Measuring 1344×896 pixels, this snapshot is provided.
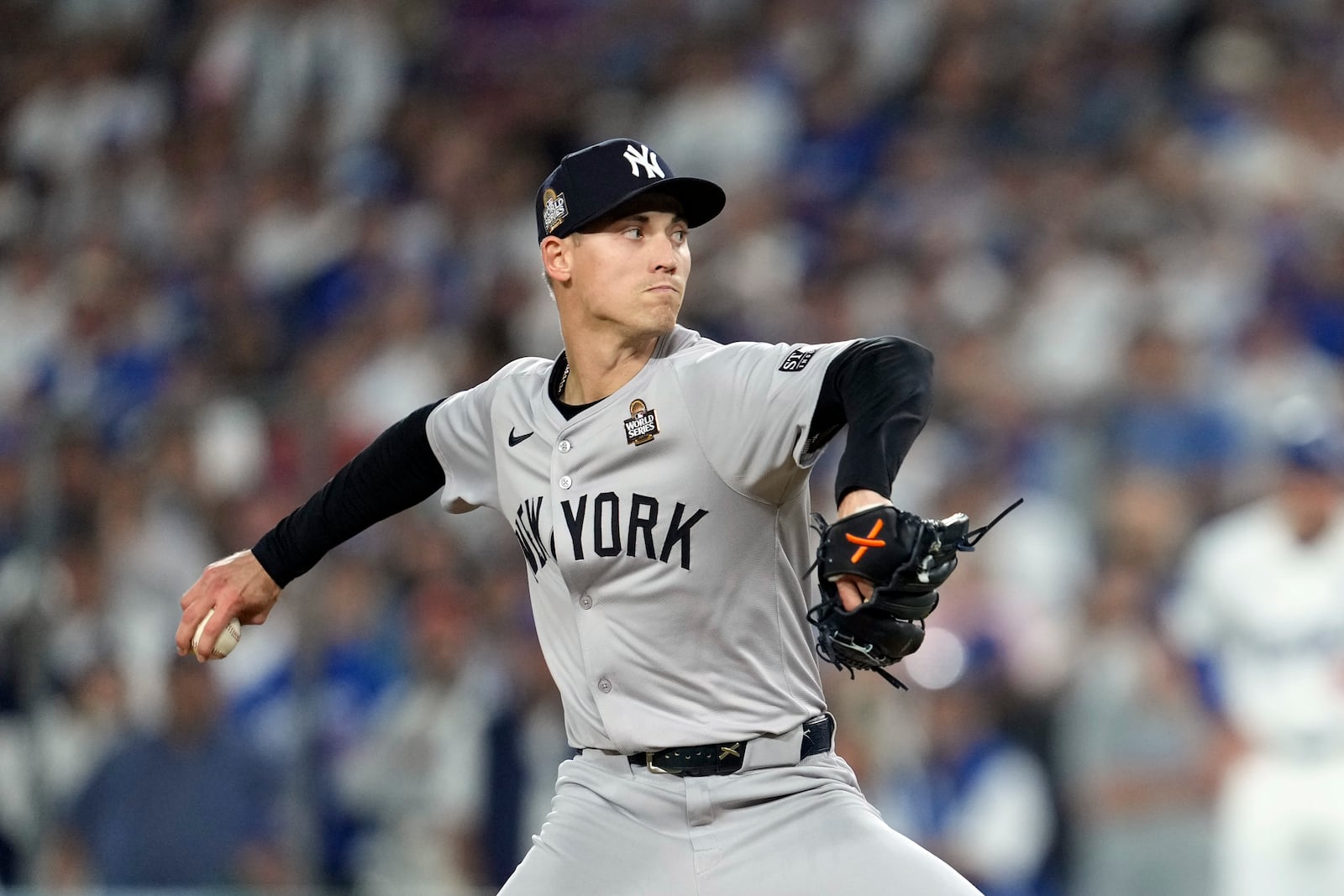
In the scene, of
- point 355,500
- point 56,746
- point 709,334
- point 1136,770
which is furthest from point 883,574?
point 709,334

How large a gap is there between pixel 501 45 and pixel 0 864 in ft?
19.4

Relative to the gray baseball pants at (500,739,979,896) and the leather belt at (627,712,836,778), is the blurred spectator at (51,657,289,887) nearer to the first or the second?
the gray baseball pants at (500,739,979,896)

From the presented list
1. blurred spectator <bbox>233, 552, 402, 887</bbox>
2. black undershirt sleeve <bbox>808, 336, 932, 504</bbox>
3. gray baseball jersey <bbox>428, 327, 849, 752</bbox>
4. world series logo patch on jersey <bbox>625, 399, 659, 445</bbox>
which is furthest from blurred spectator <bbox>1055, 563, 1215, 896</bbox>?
black undershirt sleeve <bbox>808, 336, 932, 504</bbox>

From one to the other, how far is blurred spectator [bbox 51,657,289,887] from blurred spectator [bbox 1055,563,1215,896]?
2861 mm

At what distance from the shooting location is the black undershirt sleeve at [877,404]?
9.34ft

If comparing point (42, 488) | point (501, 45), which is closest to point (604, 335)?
point (42, 488)

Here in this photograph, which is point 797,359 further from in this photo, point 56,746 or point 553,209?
point 56,746

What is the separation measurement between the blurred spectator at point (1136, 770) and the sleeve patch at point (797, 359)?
3476 mm

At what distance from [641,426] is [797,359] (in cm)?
33

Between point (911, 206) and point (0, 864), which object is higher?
point (911, 206)

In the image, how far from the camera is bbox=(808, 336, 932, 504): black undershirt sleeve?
2.85m

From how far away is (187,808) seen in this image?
22.4ft

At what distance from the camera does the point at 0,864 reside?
699cm

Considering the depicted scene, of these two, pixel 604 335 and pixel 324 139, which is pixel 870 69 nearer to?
pixel 324 139
